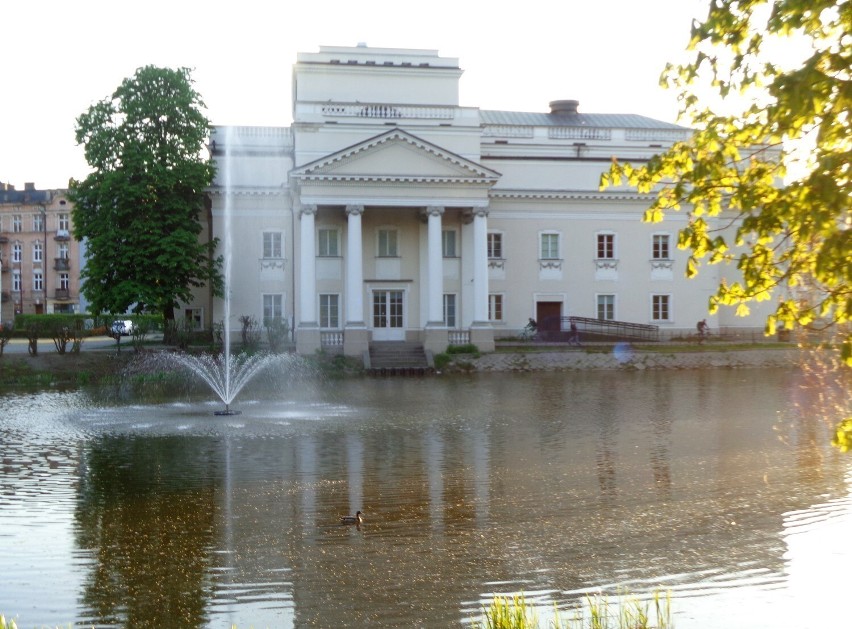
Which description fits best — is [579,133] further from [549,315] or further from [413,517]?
[413,517]

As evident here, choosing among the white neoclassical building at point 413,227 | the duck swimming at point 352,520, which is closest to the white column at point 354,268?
the white neoclassical building at point 413,227

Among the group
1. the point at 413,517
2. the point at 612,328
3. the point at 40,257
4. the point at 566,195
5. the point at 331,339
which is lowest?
the point at 413,517

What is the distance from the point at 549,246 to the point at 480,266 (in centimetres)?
654

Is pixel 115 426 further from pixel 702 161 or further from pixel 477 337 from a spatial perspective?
pixel 477 337

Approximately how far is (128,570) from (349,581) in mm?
2378

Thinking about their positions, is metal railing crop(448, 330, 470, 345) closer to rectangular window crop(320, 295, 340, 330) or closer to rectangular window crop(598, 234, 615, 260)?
rectangular window crop(320, 295, 340, 330)

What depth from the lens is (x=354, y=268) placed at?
145 ft

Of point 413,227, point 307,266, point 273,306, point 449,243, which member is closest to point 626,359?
point 449,243

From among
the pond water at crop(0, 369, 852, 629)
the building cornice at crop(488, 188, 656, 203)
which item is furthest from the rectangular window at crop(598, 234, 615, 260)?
the pond water at crop(0, 369, 852, 629)

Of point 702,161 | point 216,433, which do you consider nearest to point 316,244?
point 216,433

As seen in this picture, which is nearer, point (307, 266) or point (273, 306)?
point (307, 266)

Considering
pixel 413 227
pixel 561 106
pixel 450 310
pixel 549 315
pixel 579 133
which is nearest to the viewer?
pixel 413 227

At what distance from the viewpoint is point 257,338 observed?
44.2 m

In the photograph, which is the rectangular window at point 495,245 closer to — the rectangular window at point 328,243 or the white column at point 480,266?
the white column at point 480,266
